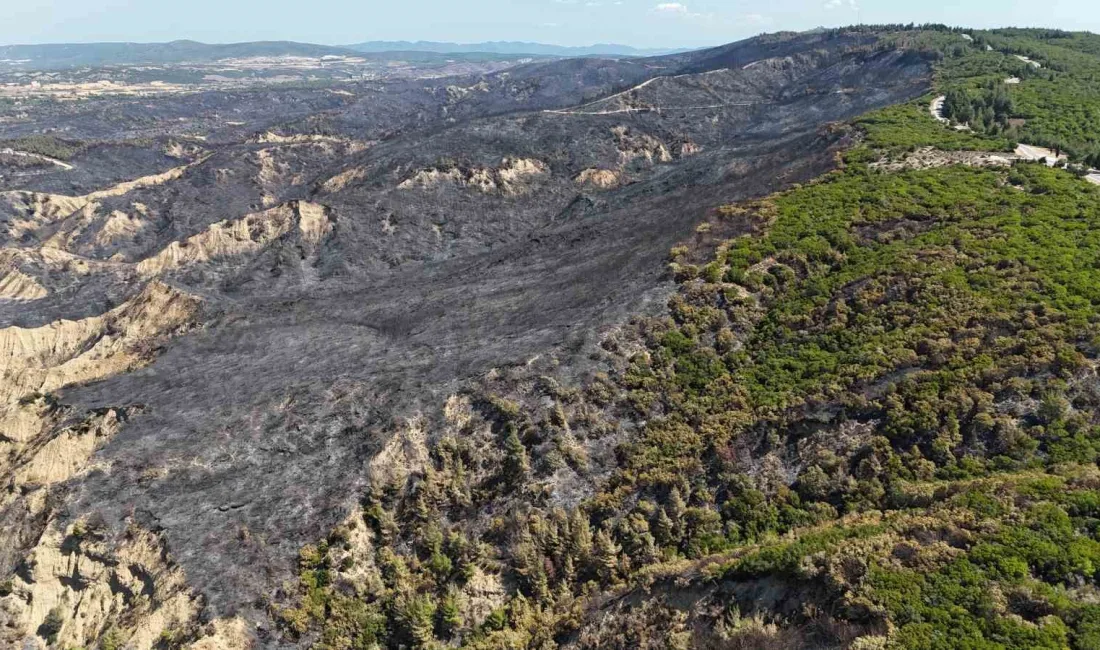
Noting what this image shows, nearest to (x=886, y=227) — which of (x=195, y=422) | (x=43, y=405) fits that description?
(x=195, y=422)

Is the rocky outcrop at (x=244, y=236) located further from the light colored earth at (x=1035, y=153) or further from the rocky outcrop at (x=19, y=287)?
the light colored earth at (x=1035, y=153)

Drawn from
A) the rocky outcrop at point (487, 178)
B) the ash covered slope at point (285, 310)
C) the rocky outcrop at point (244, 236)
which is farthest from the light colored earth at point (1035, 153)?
the rocky outcrop at point (244, 236)

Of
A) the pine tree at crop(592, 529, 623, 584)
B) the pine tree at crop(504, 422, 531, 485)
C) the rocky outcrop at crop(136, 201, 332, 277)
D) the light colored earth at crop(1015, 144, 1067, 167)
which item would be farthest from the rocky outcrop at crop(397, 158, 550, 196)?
the pine tree at crop(592, 529, 623, 584)

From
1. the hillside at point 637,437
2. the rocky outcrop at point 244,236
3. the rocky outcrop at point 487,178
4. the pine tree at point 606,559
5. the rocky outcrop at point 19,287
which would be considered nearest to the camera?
the hillside at point 637,437

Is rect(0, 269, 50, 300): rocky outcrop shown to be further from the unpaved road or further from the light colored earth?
the light colored earth

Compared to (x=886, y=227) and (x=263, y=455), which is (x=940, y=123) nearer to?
(x=886, y=227)

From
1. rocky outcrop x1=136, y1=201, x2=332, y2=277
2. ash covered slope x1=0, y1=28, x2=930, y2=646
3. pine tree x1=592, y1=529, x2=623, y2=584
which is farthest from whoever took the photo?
rocky outcrop x1=136, y1=201, x2=332, y2=277

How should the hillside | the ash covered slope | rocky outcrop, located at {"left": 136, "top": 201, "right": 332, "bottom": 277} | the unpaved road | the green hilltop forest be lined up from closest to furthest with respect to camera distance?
the green hilltop forest
the hillside
the ash covered slope
rocky outcrop, located at {"left": 136, "top": 201, "right": 332, "bottom": 277}
the unpaved road
